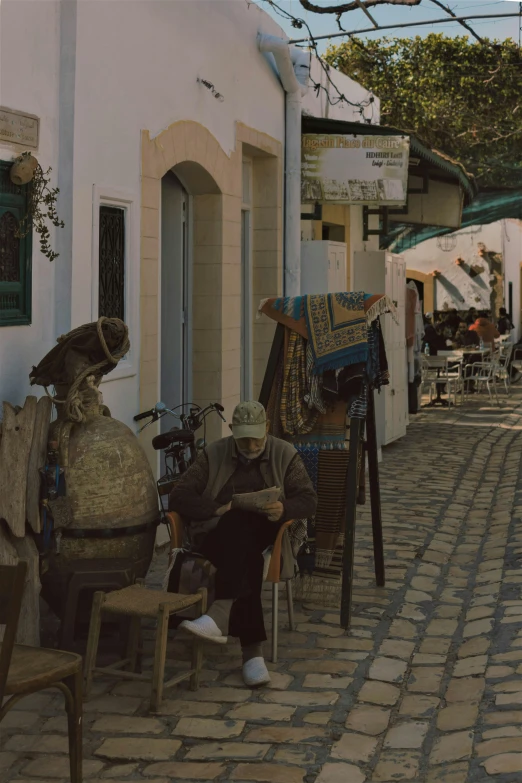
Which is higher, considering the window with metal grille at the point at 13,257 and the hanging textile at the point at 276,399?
the window with metal grille at the point at 13,257

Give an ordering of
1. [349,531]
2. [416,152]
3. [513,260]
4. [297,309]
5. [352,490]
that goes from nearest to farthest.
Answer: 1. [349,531]
2. [352,490]
3. [297,309]
4. [416,152]
5. [513,260]

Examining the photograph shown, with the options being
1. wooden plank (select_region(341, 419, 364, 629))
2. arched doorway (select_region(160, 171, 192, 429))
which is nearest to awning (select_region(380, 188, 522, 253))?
arched doorway (select_region(160, 171, 192, 429))

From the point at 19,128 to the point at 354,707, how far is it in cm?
357

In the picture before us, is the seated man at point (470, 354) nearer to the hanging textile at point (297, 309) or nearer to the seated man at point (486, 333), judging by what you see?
the seated man at point (486, 333)

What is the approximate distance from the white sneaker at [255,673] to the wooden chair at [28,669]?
1441 mm

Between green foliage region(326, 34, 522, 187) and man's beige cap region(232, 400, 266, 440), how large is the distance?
91.4ft

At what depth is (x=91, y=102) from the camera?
713cm

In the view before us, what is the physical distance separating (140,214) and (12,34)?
6.74 ft

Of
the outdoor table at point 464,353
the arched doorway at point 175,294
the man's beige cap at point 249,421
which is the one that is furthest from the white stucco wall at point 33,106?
the outdoor table at point 464,353


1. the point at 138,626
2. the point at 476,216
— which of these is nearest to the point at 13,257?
the point at 138,626

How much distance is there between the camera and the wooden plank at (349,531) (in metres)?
6.57

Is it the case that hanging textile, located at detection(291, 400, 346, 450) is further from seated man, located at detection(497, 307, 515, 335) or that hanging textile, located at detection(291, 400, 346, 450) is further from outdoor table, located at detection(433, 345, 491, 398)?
seated man, located at detection(497, 307, 515, 335)

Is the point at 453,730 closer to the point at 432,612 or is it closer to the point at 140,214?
the point at 432,612

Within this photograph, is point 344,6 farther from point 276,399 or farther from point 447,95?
point 447,95
